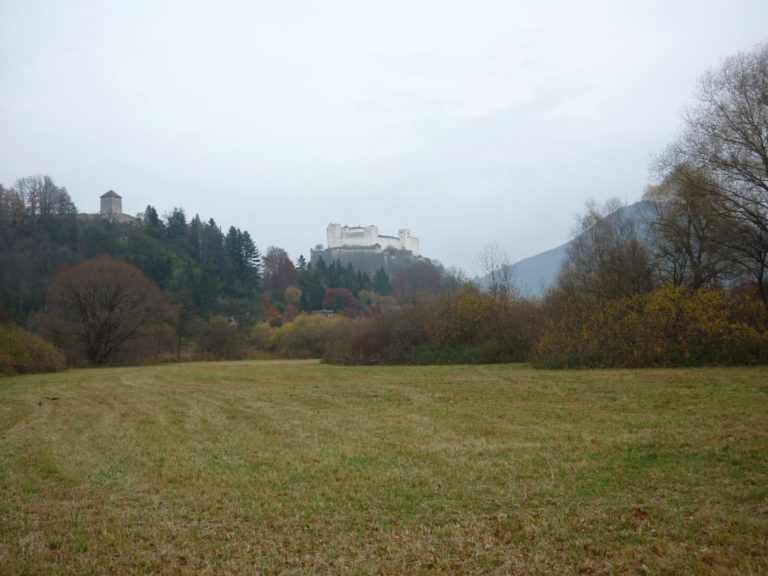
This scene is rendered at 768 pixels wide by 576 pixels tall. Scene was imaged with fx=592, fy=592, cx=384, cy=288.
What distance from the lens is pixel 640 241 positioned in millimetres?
30562

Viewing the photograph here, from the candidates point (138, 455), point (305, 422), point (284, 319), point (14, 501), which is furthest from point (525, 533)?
point (284, 319)

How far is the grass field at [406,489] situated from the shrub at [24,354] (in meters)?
23.0

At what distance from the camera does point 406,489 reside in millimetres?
7023

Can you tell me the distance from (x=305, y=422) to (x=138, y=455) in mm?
3841

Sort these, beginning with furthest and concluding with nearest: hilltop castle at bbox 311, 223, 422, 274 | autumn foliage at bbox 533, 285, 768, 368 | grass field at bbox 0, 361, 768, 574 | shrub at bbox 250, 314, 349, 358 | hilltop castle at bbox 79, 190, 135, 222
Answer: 1. hilltop castle at bbox 311, 223, 422, 274
2. hilltop castle at bbox 79, 190, 135, 222
3. shrub at bbox 250, 314, 349, 358
4. autumn foliage at bbox 533, 285, 768, 368
5. grass field at bbox 0, 361, 768, 574

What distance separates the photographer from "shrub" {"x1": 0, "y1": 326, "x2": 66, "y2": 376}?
3394 centimetres

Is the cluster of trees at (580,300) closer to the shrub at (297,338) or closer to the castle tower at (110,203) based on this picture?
the shrub at (297,338)

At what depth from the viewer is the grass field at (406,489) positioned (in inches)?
194

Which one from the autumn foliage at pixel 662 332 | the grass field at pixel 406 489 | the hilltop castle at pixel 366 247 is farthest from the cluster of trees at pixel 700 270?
the hilltop castle at pixel 366 247

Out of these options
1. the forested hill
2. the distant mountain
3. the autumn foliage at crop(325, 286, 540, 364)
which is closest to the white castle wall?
the forested hill

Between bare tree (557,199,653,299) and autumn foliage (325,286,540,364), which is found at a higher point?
bare tree (557,199,653,299)

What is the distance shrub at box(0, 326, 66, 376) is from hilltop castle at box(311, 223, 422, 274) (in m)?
89.6

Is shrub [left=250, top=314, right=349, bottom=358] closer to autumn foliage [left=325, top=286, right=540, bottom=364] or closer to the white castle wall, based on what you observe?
autumn foliage [left=325, top=286, right=540, bottom=364]

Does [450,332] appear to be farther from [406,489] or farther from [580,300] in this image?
[406,489]
